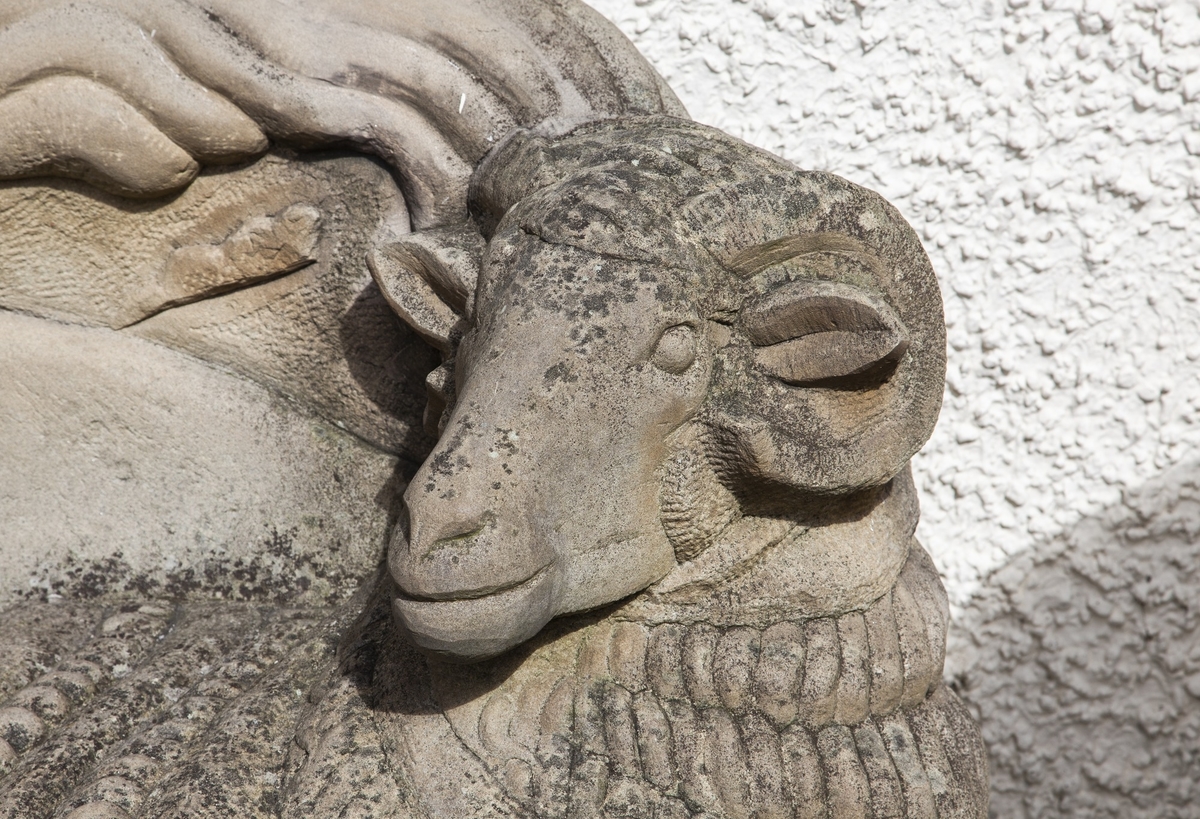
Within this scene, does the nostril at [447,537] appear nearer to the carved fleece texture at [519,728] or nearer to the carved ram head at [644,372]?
the carved ram head at [644,372]

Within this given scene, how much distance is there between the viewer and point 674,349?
1084 millimetres

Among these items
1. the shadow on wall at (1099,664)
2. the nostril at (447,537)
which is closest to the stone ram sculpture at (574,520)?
the nostril at (447,537)

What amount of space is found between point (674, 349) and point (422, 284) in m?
0.35

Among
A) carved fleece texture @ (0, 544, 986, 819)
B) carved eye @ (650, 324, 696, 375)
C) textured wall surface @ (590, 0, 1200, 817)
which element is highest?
carved eye @ (650, 324, 696, 375)

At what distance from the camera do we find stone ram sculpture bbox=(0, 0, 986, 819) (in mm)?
1067

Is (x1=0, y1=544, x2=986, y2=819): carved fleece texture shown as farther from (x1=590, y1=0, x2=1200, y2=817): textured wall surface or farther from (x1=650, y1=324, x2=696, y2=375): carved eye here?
(x1=590, y1=0, x2=1200, y2=817): textured wall surface

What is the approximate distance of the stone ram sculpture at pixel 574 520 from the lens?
1.07 meters

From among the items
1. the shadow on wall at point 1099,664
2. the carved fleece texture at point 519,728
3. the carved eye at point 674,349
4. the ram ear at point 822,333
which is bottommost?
the shadow on wall at point 1099,664

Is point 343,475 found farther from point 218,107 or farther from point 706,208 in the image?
point 706,208

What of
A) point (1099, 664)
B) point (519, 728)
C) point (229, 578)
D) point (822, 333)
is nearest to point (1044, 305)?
point (1099, 664)

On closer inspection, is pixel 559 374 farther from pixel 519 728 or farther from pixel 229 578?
pixel 229 578

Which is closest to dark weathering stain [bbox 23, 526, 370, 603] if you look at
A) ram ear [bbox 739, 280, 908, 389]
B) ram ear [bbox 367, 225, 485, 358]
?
ram ear [bbox 367, 225, 485, 358]

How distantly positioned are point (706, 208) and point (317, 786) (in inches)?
28.1

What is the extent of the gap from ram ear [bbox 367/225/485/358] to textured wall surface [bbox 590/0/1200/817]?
2.90 feet
